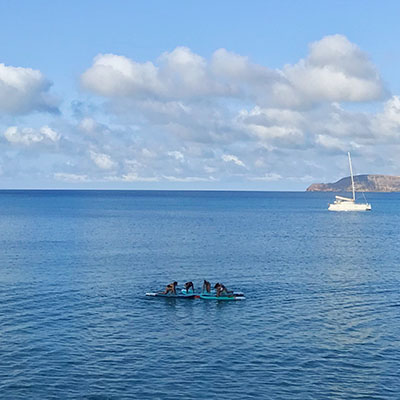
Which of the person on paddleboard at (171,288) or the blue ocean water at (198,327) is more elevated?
the person on paddleboard at (171,288)

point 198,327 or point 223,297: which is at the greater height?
point 223,297

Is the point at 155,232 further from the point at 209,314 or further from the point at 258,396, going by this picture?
the point at 258,396

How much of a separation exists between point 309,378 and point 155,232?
395 feet

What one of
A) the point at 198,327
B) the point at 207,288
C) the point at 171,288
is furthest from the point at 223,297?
the point at 198,327

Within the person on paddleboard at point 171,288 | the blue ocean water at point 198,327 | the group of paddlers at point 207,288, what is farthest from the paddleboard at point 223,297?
the person on paddleboard at point 171,288

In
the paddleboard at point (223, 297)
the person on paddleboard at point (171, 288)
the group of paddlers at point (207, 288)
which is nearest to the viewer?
the paddleboard at point (223, 297)

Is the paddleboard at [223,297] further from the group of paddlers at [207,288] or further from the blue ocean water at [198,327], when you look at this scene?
the blue ocean water at [198,327]

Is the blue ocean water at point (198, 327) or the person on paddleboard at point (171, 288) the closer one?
the blue ocean water at point (198, 327)

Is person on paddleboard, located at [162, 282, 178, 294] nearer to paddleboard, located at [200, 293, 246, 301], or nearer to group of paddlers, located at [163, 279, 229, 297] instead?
group of paddlers, located at [163, 279, 229, 297]

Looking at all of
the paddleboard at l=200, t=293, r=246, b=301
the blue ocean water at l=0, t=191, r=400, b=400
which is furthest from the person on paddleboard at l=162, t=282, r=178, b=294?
the paddleboard at l=200, t=293, r=246, b=301

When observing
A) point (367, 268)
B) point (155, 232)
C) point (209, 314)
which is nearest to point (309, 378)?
point (209, 314)

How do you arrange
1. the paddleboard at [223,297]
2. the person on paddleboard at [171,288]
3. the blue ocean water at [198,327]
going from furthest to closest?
the person on paddleboard at [171,288], the paddleboard at [223,297], the blue ocean water at [198,327]

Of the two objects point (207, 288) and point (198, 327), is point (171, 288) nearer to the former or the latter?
point (207, 288)

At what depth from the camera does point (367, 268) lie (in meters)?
97.6
